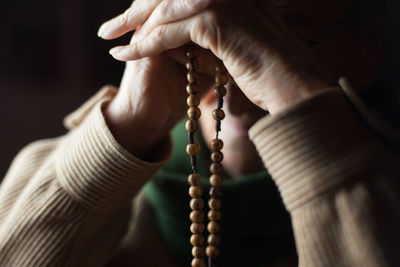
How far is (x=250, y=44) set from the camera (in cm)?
56

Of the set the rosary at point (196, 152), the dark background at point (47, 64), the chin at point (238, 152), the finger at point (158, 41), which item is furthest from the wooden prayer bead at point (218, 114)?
the dark background at point (47, 64)

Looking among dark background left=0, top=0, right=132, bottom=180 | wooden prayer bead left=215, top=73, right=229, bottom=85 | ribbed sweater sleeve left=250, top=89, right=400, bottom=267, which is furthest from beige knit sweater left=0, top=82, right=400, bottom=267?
dark background left=0, top=0, right=132, bottom=180

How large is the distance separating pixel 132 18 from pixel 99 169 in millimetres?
270

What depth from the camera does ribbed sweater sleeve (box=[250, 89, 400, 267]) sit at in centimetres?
50

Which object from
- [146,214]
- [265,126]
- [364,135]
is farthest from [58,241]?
[364,135]

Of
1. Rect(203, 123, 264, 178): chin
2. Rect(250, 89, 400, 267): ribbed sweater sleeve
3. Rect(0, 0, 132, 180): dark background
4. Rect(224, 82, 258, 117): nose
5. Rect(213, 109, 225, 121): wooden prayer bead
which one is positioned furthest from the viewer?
Rect(0, 0, 132, 180): dark background

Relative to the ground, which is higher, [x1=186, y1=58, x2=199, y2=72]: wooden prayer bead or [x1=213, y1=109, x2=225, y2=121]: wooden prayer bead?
[x1=186, y1=58, x2=199, y2=72]: wooden prayer bead

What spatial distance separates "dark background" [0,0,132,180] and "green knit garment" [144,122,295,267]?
38.9 inches

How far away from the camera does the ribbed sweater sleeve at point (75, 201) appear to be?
70cm

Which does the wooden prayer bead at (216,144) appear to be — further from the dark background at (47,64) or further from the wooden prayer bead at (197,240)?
the dark background at (47,64)

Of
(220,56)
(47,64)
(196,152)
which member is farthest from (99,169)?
(47,64)

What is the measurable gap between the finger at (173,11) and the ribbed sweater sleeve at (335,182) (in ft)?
0.64

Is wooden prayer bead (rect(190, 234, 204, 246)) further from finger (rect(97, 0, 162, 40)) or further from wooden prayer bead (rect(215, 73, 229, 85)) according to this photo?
finger (rect(97, 0, 162, 40))

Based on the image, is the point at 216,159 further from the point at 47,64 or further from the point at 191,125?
the point at 47,64
